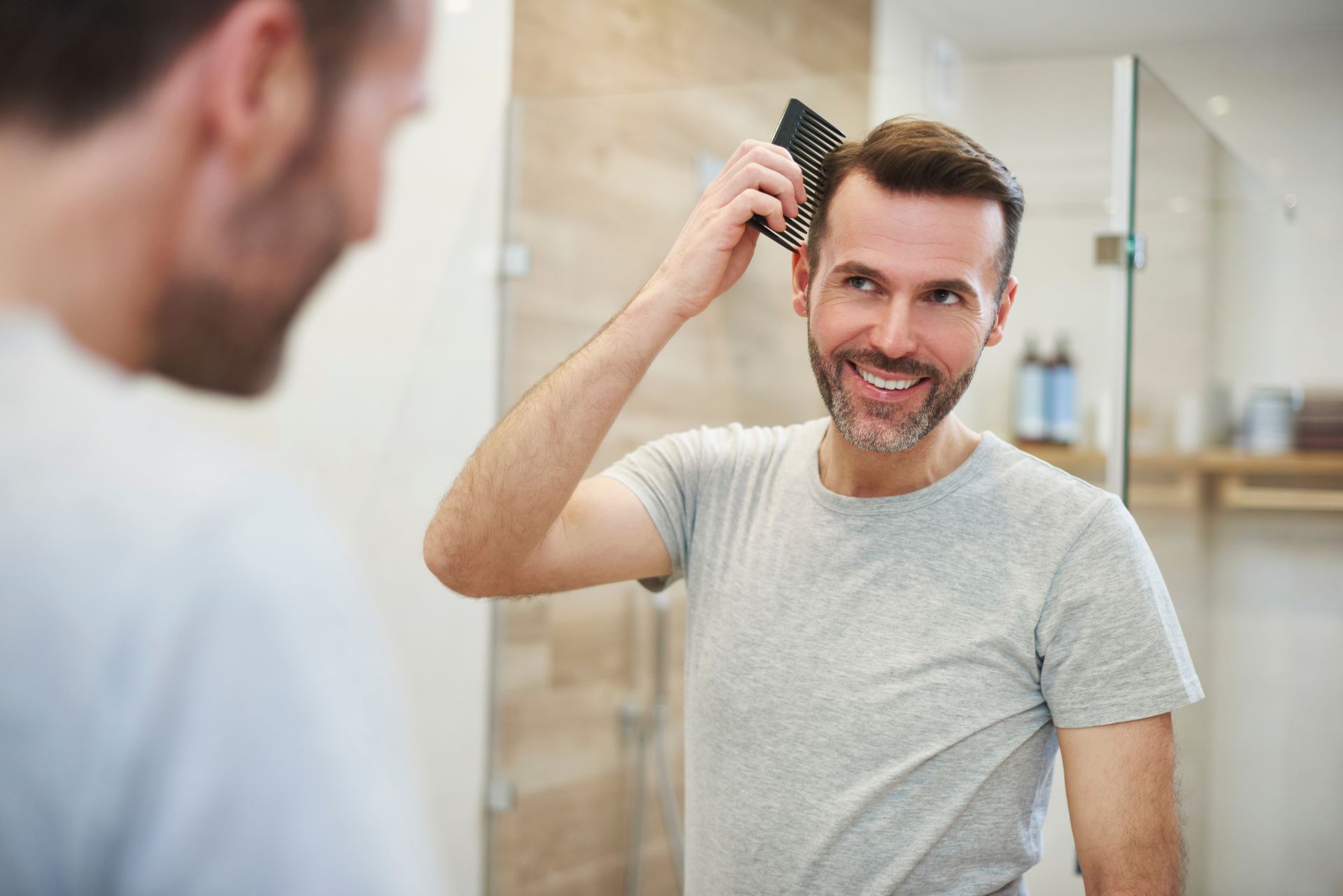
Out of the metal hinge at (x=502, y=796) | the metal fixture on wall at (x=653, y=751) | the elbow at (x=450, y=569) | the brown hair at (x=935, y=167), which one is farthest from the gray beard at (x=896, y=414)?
the metal hinge at (x=502, y=796)

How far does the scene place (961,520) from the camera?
101 centimetres

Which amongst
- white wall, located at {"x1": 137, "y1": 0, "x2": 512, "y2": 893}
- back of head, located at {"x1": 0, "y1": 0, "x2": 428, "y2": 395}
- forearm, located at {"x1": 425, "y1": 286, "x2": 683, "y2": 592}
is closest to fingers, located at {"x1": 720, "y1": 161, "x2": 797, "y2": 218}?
forearm, located at {"x1": 425, "y1": 286, "x2": 683, "y2": 592}

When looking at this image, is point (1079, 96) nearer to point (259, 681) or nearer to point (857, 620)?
point (857, 620)

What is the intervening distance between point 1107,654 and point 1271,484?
1.31 m

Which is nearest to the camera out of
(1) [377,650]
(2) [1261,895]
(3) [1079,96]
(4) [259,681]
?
(4) [259,681]

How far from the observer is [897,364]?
1.00 m

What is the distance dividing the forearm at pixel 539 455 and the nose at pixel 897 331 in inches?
7.7

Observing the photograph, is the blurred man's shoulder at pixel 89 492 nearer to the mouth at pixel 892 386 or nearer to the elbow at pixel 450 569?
the elbow at pixel 450 569

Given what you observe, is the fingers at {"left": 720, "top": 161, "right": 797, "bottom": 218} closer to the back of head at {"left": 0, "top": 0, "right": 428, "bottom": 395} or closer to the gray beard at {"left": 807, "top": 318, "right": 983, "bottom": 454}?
the gray beard at {"left": 807, "top": 318, "right": 983, "bottom": 454}

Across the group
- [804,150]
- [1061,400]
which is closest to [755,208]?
[804,150]

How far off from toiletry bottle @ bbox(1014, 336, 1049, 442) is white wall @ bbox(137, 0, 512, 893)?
94 centimetres

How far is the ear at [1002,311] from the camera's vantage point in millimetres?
1068

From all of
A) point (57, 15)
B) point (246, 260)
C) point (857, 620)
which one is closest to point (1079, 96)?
point (857, 620)

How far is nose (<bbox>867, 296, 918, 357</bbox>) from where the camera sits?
0.99 metres
